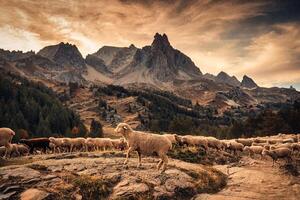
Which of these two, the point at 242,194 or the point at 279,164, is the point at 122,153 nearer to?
the point at 242,194

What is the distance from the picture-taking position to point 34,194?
55.2 ft

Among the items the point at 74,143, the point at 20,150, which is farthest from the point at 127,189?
the point at 74,143

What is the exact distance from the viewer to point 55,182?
18.3 m

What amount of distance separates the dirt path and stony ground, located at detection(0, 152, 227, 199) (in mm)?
1108

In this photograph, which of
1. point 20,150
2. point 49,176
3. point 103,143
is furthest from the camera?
point 103,143

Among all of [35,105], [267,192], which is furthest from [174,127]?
[267,192]

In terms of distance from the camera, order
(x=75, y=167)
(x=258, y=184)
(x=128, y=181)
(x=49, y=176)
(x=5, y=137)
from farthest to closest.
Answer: (x=5, y=137), (x=258, y=184), (x=75, y=167), (x=128, y=181), (x=49, y=176)

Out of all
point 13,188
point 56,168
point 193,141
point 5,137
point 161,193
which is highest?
point 5,137

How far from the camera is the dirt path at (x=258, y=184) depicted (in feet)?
68.6

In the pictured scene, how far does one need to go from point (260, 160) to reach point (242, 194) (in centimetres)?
1222

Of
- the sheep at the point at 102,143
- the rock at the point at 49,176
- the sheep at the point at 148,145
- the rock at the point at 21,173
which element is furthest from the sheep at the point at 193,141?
the rock at the point at 21,173

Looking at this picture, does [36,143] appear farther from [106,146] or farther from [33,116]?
[33,116]

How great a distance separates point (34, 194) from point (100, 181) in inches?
149

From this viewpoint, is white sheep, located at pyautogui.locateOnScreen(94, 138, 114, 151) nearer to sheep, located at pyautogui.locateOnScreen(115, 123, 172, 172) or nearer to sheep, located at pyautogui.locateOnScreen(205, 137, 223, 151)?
sheep, located at pyautogui.locateOnScreen(205, 137, 223, 151)
